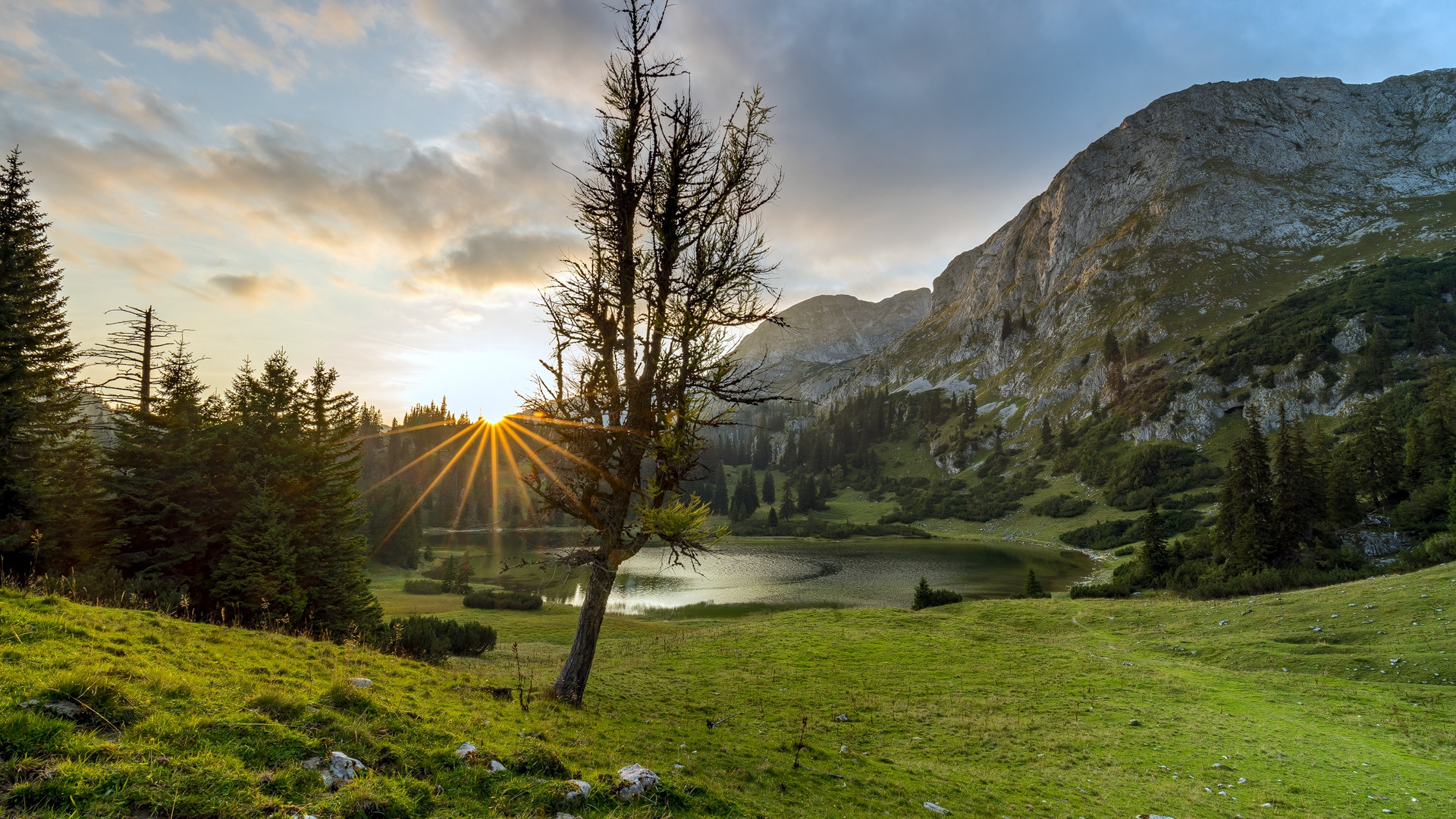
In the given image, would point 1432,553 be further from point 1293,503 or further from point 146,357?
point 146,357

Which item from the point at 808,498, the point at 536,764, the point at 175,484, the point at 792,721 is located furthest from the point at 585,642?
the point at 808,498

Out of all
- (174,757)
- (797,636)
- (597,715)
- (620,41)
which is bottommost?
(797,636)

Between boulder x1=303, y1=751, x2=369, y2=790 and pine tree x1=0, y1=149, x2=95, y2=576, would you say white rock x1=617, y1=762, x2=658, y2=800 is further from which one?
pine tree x1=0, y1=149, x2=95, y2=576

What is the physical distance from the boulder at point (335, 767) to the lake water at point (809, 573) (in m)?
40.8

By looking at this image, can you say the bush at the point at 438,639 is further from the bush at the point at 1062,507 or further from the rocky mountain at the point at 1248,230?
the rocky mountain at the point at 1248,230

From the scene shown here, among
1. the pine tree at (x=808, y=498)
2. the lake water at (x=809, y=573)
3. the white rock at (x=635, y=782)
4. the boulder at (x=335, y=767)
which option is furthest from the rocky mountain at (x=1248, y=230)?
the boulder at (x=335, y=767)

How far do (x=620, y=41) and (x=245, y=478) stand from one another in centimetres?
2654

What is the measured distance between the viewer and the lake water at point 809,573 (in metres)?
62.8

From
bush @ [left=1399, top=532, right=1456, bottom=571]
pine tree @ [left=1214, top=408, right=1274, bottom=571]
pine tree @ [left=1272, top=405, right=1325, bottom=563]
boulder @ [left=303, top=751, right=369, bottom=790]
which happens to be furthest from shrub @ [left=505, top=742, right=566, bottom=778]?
pine tree @ [left=1272, top=405, right=1325, bottom=563]

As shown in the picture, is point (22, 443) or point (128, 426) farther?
point (128, 426)

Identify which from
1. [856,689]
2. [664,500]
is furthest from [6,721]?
[856,689]

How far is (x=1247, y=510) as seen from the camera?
4172cm

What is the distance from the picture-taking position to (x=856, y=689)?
19594 mm

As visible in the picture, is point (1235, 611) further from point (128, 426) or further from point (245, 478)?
point (128, 426)
